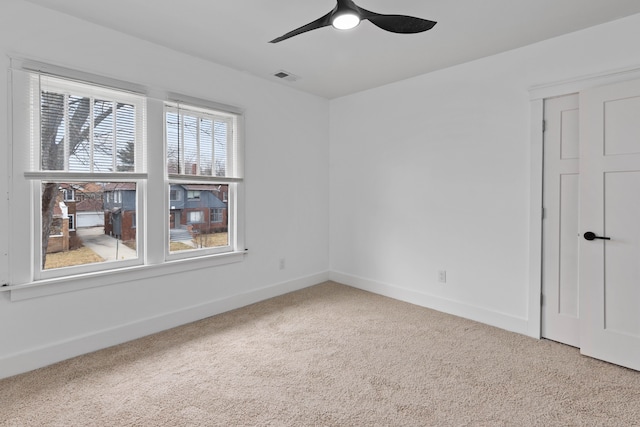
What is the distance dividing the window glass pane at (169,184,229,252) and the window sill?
0.17 m

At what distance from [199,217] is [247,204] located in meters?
0.54

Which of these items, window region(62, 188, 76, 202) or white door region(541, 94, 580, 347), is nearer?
window region(62, 188, 76, 202)

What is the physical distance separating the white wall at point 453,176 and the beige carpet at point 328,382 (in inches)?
23.3

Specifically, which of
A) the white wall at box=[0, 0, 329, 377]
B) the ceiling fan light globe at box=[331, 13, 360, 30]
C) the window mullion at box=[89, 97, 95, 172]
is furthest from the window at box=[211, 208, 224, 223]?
the ceiling fan light globe at box=[331, 13, 360, 30]

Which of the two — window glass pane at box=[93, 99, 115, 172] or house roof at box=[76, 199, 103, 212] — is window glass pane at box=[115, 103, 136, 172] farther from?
house roof at box=[76, 199, 103, 212]

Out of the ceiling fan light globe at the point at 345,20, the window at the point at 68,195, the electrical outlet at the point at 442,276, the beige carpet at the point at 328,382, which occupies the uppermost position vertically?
the ceiling fan light globe at the point at 345,20

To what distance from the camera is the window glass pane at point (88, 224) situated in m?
2.46

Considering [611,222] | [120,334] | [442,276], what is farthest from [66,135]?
[611,222]

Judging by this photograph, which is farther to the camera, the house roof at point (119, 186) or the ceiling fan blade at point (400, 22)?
the house roof at point (119, 186)

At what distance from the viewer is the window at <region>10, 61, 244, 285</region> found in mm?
2303

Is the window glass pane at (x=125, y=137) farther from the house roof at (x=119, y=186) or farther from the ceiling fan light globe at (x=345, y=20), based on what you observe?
the ceiling fan light globe at (x=345, y=20)

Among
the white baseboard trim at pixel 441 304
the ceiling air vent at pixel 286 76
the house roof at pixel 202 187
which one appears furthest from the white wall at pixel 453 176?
the house roof at pixel 202 187

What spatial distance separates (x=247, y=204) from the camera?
144 inches

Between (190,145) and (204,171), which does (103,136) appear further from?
(204,171)
